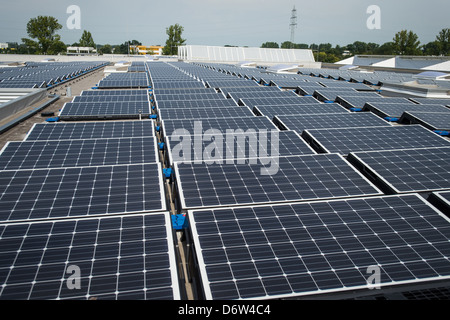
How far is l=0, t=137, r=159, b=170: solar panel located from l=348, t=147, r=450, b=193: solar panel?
30.8ft

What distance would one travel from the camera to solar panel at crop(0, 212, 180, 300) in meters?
6.09

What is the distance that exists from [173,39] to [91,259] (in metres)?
165

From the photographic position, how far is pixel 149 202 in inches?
377

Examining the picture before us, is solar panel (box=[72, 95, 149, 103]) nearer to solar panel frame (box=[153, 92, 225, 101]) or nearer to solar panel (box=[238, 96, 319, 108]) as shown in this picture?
solar panel frame (box=[153, 92, 225, 101])

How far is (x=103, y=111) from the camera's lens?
21859 mm

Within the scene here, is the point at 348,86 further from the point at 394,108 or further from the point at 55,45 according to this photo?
the point at 55,45

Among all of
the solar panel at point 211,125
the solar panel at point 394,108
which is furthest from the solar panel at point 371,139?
the solar panel at point 394,108

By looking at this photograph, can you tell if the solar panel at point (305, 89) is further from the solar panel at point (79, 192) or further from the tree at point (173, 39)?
the tree at point (173, 39)

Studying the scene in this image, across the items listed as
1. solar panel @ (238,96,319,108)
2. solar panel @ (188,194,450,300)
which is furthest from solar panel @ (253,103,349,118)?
solar panel @ (188,194,450,300)

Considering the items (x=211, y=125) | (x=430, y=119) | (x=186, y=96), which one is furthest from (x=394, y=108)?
(x=186, y=96)

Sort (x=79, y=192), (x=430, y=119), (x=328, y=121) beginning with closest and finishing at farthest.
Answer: (x=79, y=192)
(x=430, y=119)
(x=328, y=121)

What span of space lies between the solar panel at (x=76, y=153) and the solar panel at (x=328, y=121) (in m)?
9.26

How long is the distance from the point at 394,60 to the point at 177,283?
98.9 m
